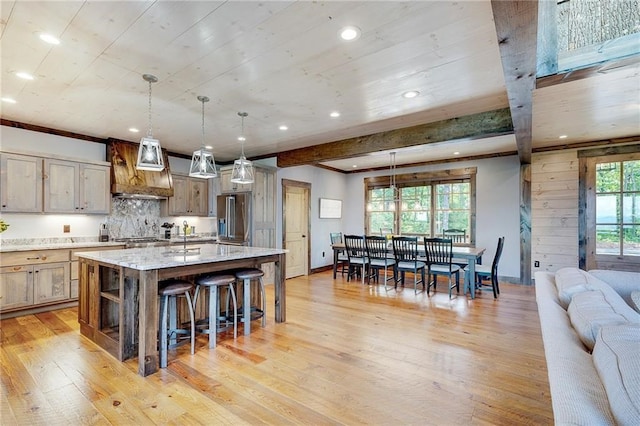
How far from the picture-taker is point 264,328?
3.60 m

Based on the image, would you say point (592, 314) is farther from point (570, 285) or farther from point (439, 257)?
point (439, 257)

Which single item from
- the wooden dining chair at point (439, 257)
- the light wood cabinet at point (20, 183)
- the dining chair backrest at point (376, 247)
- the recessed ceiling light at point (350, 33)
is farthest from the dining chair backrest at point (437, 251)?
the light wood cabinet at point (20, 183)

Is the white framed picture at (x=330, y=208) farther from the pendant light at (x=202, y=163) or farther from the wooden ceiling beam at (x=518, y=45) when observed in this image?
the wooden ceiling beam at (x=518, y=45)

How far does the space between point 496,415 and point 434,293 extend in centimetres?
337

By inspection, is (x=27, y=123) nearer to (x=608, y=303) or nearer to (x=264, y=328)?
(x=264, y=328)

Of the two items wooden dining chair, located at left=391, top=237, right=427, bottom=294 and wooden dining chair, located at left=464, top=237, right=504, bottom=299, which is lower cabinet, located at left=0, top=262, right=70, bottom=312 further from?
wooden dining chair, located at left=464, top=237, right=504, bottom=299

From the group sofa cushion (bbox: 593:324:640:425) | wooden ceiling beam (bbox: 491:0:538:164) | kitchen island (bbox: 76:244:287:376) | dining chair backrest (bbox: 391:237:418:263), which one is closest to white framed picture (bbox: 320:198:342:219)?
dining chair backrest (bbox: 391:237:418:263)

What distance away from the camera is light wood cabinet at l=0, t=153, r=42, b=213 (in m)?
4.01

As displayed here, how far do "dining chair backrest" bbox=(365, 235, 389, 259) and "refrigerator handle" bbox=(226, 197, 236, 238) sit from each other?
2500 mm

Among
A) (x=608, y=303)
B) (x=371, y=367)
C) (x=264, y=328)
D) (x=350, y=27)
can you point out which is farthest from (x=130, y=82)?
(x=608, y=303)

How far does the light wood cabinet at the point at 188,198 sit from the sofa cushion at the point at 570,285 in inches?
227

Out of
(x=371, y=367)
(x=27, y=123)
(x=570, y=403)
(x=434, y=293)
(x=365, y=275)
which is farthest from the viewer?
(x=365, y=275)

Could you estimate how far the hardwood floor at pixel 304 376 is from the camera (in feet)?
6.64

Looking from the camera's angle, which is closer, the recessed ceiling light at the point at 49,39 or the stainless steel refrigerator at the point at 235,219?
the recessed ceiling light at the point at 49,39
